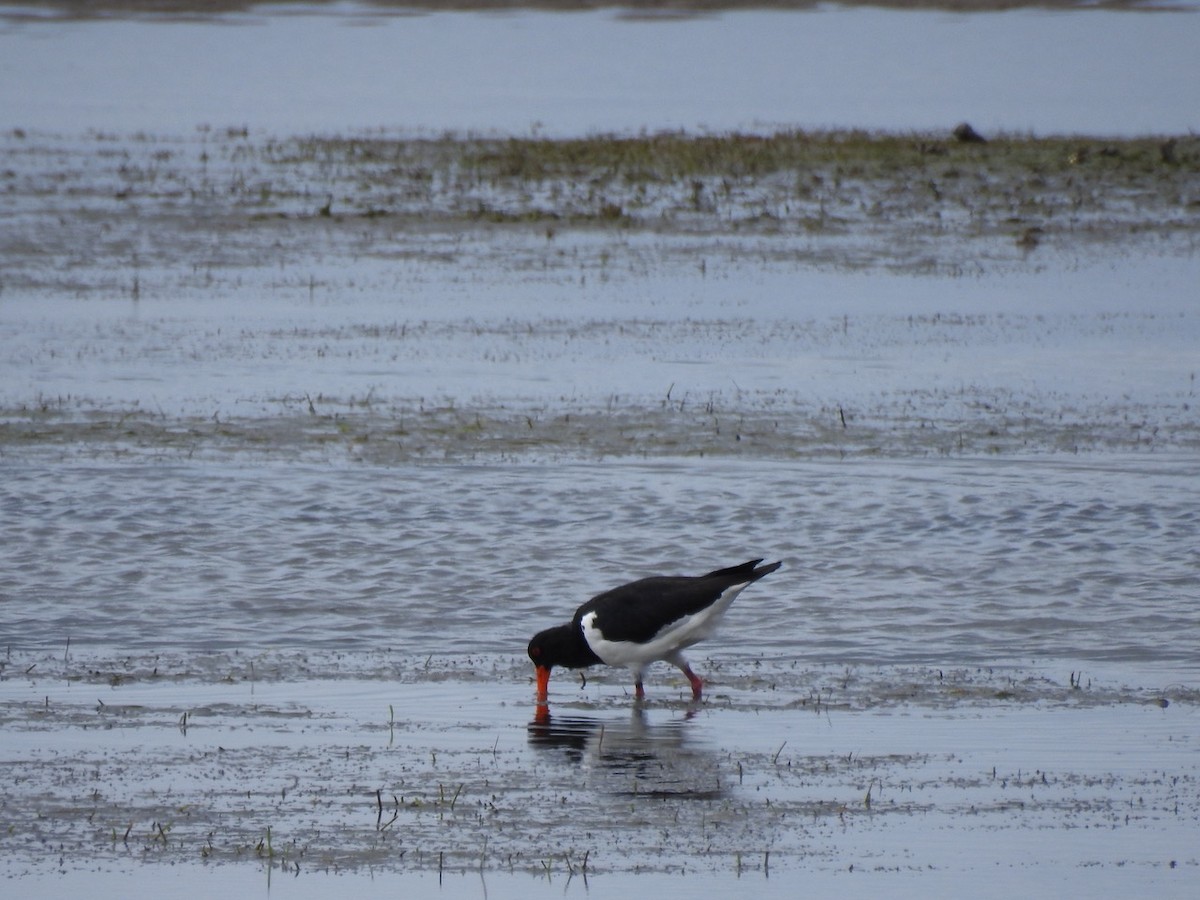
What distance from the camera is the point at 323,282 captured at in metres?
25.2

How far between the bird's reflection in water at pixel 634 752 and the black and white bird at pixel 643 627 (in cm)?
29

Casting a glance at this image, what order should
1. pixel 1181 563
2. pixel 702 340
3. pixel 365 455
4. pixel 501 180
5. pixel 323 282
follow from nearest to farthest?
pixel 1181 563 → pixel 365 455 → pixel 702 340 → pixel 323 282 → pixel 501 180

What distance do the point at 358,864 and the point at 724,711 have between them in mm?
2855

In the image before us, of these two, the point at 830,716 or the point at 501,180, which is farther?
the point at 501,180

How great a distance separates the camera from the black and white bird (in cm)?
1027

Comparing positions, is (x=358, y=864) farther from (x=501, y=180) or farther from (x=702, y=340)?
(x=501, y=180)

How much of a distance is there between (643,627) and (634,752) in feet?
3.36

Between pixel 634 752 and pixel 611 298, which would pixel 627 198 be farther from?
pixel 634 752

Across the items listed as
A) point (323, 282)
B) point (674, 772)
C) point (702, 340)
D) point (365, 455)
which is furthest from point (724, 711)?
point (323, 282)

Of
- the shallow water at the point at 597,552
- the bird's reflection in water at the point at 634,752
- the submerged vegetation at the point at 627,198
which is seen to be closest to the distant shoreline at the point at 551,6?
the submerged vegetation at the point at 627,198

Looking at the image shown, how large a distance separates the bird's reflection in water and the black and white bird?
286 mm

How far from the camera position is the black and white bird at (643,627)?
33.7ft

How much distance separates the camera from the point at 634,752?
933 cm

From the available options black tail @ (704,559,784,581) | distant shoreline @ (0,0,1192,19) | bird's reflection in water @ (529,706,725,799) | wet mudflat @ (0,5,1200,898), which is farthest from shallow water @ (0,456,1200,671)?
distant shoreline @ (0,0,1192,19)
